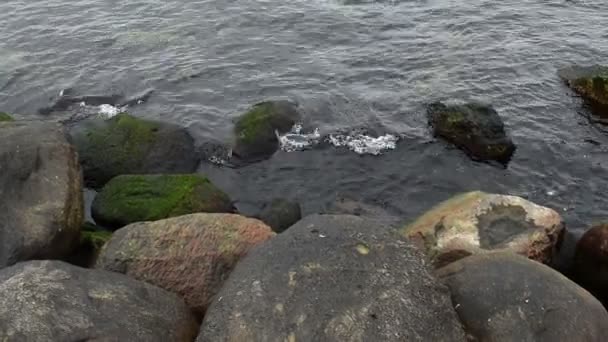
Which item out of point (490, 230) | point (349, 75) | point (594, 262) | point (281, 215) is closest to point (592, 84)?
point (349, 75)

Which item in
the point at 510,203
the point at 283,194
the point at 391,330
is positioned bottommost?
the point at 283,194

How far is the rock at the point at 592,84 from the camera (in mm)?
15531

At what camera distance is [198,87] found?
18.1 meters

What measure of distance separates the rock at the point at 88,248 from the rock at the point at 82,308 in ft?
10.1

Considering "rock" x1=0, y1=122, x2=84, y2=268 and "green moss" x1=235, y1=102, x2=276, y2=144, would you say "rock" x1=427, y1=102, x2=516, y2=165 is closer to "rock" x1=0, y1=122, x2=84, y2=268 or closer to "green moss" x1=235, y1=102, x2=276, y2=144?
"green moss" x1=235, y1=102, x2=276, y2=144

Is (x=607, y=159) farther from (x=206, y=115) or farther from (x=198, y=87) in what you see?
(x=198, y=87)

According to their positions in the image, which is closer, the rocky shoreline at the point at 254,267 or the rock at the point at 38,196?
the rocky shoreline at the point at 254,267

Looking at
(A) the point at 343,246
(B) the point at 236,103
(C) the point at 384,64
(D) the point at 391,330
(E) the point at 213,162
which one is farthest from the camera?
(C) the point at 384,64

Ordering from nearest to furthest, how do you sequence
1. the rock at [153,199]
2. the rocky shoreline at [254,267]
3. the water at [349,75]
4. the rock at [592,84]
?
the rocky shoreline at [254,267] < the rock at [153,199] < the water at [349,75] < the rock at [592,84]

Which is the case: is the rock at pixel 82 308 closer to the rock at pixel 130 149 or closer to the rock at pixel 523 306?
the rock at pixel 523 306

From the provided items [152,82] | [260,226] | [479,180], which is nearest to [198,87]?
[152,82]

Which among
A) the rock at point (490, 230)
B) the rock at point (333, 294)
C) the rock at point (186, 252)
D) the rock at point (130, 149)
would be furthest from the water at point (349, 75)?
the rock at point (333, 294)

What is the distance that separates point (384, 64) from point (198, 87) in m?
5.27

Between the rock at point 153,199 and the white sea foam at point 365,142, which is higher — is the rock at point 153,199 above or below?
above
